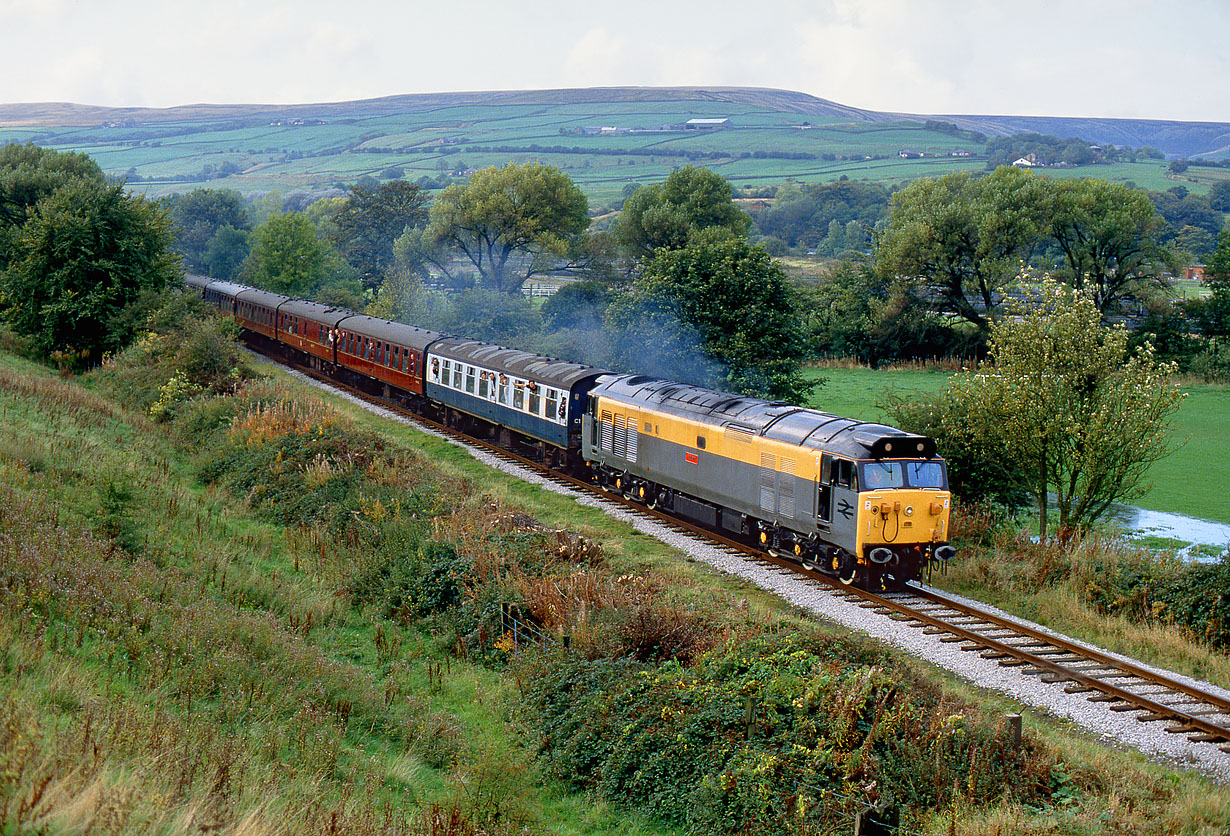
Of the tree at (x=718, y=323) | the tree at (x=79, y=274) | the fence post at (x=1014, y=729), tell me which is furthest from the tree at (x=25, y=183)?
the fence post at (x=1014, y=729)

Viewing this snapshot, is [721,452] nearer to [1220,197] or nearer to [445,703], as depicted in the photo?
[445,703]

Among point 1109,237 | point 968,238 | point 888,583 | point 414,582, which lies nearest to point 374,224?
point 968,238

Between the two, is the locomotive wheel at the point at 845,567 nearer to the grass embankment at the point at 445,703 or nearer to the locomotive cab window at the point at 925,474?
the grass embankment at the point at 445,703

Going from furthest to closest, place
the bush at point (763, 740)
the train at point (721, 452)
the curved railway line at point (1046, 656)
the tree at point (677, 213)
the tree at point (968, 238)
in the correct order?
the tree at point (677, 213), the tree at point (968, 238), the train at point (721, 452), the curved railway line at point (1046, 656), the bush at point (763, 740)

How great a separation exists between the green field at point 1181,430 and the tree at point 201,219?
6713 cm

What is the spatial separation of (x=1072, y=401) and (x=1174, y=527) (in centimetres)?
1114

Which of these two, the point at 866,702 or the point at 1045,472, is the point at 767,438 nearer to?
the point at 1045,472

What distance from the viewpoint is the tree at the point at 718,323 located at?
37.4m

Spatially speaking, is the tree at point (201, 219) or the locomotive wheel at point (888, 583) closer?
the locomotive wheel at point (888, 583)

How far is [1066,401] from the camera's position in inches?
930

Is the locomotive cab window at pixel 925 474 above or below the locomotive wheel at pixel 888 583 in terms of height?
above

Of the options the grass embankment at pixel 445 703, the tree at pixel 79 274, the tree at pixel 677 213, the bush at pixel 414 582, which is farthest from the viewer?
the tree at pixel 677 213

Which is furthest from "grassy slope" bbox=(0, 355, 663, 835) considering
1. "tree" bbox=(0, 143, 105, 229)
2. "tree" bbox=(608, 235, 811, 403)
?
"tree" bbox=(0, 143, 105, 229)

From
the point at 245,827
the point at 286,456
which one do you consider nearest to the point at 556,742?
the point at 245,827
